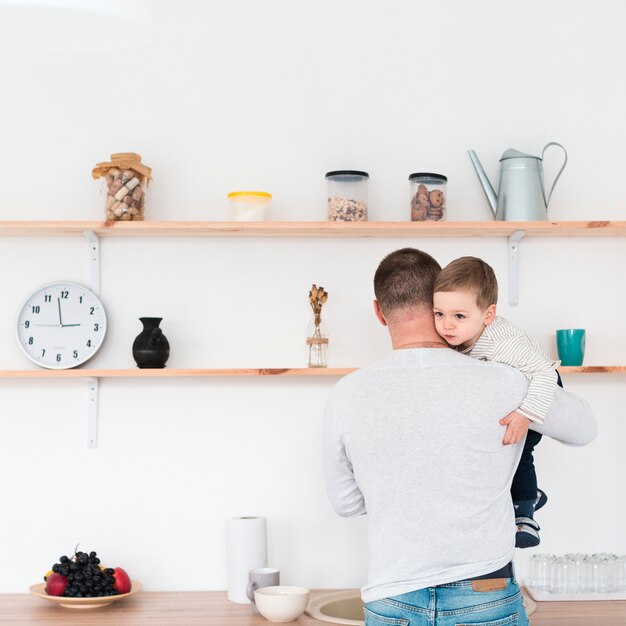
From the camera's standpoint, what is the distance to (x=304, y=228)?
8.10 feet

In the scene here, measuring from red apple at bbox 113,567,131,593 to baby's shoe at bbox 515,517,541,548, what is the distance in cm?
102

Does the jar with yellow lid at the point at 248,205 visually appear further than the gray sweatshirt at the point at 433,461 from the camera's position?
Yes

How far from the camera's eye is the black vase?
2.49 metres

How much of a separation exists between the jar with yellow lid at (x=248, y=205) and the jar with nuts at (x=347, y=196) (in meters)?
0.18

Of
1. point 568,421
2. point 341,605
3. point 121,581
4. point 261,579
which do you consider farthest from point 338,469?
point 121,581

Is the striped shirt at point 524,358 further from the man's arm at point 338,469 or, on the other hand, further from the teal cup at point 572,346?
the teal cup at point 572,346

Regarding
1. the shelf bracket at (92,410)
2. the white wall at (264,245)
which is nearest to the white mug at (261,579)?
the white wall at (264,245)

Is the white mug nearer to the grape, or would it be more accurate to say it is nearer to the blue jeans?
the grape

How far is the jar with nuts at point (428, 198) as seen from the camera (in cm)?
253

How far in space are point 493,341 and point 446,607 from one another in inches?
20.9

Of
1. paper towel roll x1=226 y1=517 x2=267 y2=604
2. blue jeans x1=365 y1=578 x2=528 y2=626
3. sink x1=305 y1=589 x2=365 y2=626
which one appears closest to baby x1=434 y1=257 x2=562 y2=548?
blue jeans x1=365 y1=578 x2=528 y2=626

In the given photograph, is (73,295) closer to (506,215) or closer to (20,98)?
(20,98)

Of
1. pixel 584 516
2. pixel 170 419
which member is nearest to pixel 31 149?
pixel 170 419

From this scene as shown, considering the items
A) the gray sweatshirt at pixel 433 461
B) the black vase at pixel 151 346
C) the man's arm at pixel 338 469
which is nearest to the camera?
the gray sweatshirt at pixel 433 461
